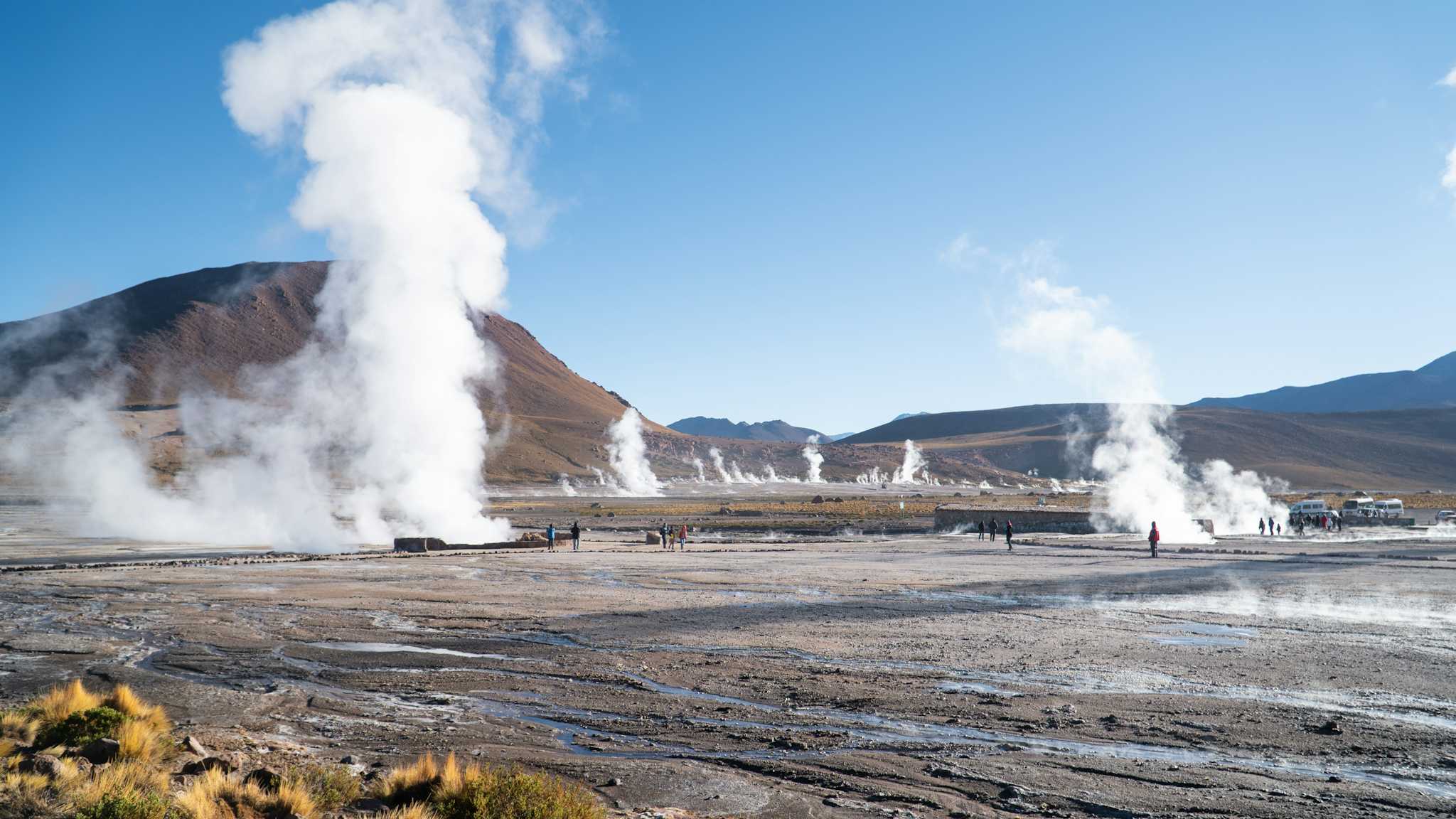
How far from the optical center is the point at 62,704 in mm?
9945

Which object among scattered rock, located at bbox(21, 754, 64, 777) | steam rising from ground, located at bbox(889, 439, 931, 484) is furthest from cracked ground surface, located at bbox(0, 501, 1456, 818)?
steam rising from ground, located at bbox(889, 439, 931, 484)

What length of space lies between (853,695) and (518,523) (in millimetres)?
55518

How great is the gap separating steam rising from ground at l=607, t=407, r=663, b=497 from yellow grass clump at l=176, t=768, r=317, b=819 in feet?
403

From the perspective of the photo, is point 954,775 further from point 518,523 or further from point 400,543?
point 518,523

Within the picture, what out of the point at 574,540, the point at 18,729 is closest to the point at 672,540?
the point at 574,540

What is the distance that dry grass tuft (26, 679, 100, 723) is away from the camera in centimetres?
962

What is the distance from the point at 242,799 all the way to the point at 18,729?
12.0ft

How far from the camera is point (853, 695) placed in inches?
485

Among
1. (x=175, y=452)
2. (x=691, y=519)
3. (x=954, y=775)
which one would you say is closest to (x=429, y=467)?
(x=691, y=519)

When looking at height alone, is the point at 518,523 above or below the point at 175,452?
below

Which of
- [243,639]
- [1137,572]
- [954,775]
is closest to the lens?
[954,775]

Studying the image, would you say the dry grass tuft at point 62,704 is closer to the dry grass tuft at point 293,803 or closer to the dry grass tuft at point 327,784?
the dry grass tuft at point 327,784

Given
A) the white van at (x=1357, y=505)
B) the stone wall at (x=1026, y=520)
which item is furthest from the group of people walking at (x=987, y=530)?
the white van at (x=1357, y=505)

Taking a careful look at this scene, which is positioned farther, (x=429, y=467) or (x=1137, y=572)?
(x=429, y=467)
